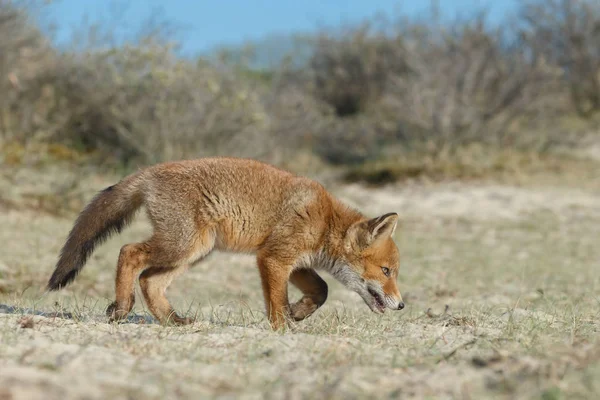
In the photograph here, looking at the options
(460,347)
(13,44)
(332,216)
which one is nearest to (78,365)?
(460,347)

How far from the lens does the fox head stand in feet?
22.6

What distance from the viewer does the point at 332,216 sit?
6.98 metres

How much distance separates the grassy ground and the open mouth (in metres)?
0.08

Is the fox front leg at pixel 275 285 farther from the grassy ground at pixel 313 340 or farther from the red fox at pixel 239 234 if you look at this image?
the grassy ground at pixel 313 340

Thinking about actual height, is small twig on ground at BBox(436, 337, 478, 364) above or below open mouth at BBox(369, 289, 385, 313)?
above

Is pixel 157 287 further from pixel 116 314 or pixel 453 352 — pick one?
pixel 453 352

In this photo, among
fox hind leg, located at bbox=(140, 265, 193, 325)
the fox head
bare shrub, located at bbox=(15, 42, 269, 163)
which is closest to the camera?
fox hind leg, located at bbox=(140, 265, 193, 325)

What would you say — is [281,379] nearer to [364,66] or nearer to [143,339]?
[143,339]

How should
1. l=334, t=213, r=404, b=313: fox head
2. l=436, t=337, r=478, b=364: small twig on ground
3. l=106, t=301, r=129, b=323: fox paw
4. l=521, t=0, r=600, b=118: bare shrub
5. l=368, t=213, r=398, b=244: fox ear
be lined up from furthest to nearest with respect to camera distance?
l=521, t=0, r=600, b=118: bare shrub, l=334, t=213, r=404, b=313: fox head, l=368, t=213, r=398, b=244: fox ear, l=106, t=301, r=129, b=323: fox paw, l=436, t=337, r=478, b=364: small twig on ground

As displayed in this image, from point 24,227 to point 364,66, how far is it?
16.4 m

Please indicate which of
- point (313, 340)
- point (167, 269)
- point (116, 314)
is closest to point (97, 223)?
point (167, 269)

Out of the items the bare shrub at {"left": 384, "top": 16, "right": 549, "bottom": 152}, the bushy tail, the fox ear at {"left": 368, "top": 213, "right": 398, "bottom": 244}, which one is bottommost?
the bare shrub at {"left": 384, "top": 16, "right": 549, "bottom": 152}

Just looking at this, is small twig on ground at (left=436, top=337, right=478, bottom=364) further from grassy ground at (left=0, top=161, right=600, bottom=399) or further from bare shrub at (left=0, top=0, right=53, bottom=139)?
bare shrub at (left=0, top=0, right=53, bottom=139)

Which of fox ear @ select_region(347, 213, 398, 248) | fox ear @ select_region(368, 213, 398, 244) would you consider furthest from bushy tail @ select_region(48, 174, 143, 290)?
fox ear @ select_region(368, 213, 398, 244)
